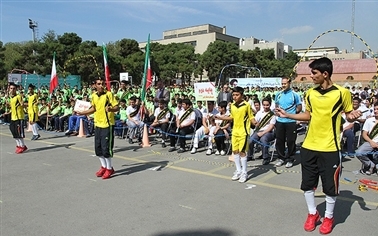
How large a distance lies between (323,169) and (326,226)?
73 centimetres

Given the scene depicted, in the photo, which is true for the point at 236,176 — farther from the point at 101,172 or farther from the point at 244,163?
the point at 101,172

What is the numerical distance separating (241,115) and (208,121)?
3557mm

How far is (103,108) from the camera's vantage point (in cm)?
680

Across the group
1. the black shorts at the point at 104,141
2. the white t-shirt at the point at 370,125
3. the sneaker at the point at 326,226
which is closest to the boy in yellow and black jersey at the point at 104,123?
the black shorts at the point at 104,141

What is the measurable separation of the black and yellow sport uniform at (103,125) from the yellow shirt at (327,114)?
4.10 m

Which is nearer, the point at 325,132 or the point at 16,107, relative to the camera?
the point at 325,132

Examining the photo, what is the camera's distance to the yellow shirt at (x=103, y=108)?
680cm

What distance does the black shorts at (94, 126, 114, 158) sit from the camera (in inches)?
266

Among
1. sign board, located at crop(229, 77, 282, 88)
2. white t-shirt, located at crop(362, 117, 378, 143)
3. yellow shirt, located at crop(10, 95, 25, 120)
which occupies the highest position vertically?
sign board, located at crop(229, 77, 282, 88)

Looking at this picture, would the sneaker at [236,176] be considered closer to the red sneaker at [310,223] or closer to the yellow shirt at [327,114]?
the red sneaker at [310,223]

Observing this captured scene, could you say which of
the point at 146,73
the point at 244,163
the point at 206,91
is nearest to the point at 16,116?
the point at 146,73

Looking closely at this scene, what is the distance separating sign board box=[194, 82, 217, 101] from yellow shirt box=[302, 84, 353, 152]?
554cm

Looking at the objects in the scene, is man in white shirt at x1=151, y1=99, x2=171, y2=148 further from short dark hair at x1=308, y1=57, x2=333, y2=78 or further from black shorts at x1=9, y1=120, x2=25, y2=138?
short dark hair at x1=308, y1=57, x2=333, y2=78

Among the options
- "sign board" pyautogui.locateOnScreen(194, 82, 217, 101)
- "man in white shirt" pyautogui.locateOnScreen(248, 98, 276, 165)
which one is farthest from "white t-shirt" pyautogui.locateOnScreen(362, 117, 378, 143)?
"sign board" pyautogui.locateOnScreen(194, 82, 217, 101)
